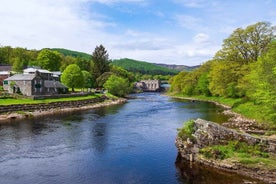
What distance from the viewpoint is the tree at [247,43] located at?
71812 mm

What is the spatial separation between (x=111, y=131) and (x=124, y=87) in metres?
80.9

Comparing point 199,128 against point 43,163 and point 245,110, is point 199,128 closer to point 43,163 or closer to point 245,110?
point 43,163

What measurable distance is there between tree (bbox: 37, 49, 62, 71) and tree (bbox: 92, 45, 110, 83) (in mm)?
Answer: 18296

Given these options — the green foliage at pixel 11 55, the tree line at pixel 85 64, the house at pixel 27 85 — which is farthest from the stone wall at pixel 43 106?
the green foliage at pixel 11 55

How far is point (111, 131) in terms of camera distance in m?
45.2

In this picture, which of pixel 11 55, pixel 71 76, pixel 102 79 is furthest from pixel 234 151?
pixel 11 55

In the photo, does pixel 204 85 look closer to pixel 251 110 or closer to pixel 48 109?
pixel 251 110

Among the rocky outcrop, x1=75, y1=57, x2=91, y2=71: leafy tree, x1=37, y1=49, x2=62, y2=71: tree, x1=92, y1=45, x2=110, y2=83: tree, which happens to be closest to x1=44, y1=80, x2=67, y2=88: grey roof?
x1=37, y1=49, x2=62, y2=71: tree

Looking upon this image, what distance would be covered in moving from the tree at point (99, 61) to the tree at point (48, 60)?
1830 cm

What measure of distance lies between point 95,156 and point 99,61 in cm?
12220

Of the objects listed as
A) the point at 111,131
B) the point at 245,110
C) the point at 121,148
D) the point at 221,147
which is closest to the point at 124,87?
the point at 245,110

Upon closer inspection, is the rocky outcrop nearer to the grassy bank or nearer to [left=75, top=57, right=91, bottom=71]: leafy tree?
the grassy bank

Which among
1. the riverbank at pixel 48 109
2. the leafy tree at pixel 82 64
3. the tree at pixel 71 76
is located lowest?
the riverbank at pixel 48 109

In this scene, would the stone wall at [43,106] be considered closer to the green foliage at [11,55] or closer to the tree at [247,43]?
the tree at [247,43]
